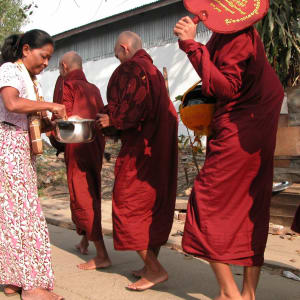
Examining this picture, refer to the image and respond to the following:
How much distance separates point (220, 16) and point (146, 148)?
125 centimetres

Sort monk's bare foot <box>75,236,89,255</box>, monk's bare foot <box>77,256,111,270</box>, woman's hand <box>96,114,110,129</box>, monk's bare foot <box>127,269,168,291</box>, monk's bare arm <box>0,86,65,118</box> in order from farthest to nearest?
monk's bare foot <box>75,236,89,255</box>, monk's bare foot <box>77,256,111,270</box>, woman's hand <box>96,114,110,129</box>, monk's bare foot <box>127,269,168,291</box>, monk's bare arm <box>0,86,65,118</box>

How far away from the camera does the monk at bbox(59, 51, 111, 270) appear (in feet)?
15.0

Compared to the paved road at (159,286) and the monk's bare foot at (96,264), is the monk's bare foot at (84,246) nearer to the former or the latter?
the paved road at (159,286)

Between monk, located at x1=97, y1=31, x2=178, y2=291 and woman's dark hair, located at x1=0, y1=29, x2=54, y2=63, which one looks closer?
woman's dark hair, located at x1=0, y1=29, x2=54, y2=63

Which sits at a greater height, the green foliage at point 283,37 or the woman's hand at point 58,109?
the green foliage at point 283,37

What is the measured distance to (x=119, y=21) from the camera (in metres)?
13.4

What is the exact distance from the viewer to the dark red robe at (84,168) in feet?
15.0

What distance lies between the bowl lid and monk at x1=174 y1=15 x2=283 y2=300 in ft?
0.24

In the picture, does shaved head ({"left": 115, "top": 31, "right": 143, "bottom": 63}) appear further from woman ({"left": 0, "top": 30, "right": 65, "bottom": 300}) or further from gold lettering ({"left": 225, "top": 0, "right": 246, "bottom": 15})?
gold lettering ({"left": 225, "top": 0, "right": 246, "bottom": 15})

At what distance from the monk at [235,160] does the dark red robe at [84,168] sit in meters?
1.72

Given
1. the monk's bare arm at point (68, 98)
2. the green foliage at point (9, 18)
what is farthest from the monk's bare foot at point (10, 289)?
the green foliage at point (9, 18)

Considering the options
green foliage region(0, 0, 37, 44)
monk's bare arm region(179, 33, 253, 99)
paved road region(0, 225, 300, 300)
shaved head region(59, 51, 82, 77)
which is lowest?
paved road region(0, 225, 300, 300)

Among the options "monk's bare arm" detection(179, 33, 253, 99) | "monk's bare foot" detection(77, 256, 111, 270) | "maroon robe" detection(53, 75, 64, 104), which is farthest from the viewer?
"maroon robe" detection(53, 75, 64, 104)

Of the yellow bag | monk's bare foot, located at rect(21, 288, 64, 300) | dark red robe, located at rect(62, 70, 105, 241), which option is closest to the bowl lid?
the yellow bag
